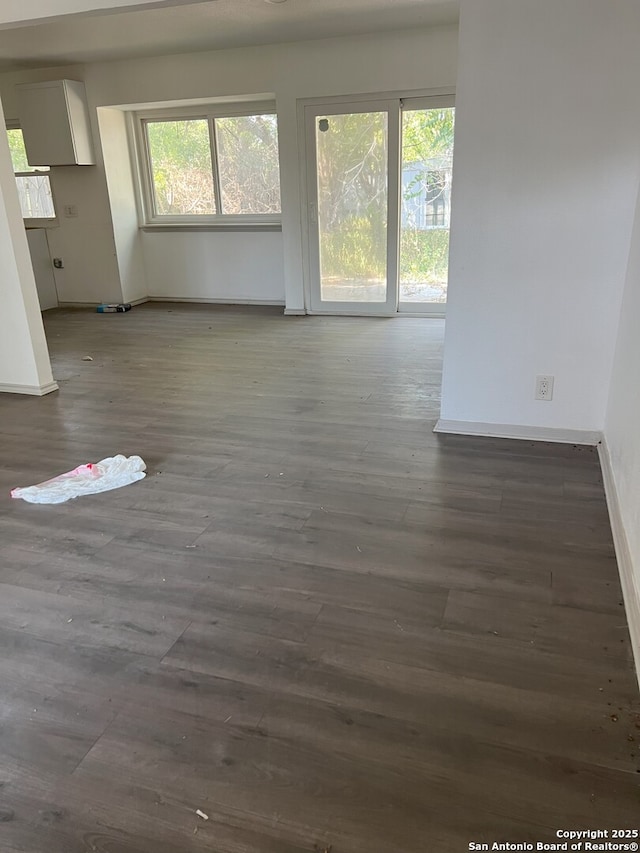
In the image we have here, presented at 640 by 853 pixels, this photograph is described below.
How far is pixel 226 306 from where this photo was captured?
7.25 m

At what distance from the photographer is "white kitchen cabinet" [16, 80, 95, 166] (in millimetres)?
6426

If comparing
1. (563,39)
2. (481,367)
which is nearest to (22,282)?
(481,367)

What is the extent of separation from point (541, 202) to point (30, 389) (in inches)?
136

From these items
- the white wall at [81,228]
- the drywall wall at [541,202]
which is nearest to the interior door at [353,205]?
the white wall at [81,228]

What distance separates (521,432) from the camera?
324cm

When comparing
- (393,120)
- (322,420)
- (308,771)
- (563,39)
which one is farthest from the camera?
(393,120)

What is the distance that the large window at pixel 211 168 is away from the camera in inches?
263

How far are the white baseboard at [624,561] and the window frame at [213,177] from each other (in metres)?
5.12

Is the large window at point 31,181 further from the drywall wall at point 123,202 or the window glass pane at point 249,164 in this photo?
the window glass pane at point 249,164

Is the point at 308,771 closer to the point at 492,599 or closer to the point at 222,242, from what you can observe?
the point at 492,599

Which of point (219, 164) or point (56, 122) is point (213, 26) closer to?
point (219, 164)

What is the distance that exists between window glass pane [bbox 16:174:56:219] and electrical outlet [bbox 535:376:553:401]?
6.46 meters

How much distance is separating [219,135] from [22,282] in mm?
3704

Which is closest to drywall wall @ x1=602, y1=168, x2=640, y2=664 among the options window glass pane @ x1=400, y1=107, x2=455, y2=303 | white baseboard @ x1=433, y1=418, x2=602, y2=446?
white baseboard @ x1=433, y1=418, x2=602, y2=446
